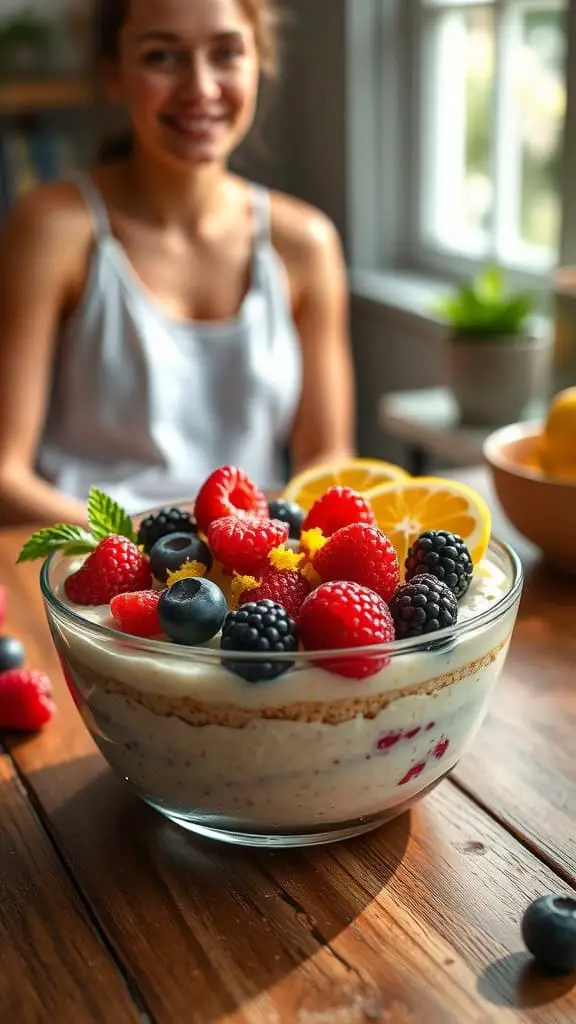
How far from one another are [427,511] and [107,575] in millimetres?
274

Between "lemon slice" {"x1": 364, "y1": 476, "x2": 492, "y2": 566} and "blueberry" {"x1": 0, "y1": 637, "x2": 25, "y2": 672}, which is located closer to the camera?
"lemon slice" {"x1": 364, "y1": 476, "x2": 492, "y2": 566}

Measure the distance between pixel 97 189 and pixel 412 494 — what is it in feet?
4.04

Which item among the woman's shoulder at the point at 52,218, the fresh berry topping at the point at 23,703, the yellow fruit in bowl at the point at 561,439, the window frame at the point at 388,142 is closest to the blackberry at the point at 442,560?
the fresh berry topping at the point at 23,703

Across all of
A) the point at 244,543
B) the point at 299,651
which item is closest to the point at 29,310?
the point at 244,543

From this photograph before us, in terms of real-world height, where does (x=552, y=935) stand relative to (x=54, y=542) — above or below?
below

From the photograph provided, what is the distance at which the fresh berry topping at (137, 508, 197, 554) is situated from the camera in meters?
0.87

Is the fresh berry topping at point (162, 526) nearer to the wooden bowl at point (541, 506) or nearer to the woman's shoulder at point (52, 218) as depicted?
the wooden bowl at point (541, 506)

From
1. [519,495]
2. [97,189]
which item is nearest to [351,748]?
[519,495]

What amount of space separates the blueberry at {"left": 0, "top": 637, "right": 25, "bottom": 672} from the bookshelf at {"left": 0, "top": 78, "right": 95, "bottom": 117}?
2.39 meters

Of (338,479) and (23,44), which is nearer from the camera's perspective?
(338,479)

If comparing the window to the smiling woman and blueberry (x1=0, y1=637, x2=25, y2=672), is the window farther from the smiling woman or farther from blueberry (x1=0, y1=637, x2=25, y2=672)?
blueberry (x1=0, y1=637, x2=25, y2=672)

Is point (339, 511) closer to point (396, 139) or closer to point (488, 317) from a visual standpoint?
point (488, 317)

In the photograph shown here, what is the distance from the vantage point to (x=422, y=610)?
2.29 ft

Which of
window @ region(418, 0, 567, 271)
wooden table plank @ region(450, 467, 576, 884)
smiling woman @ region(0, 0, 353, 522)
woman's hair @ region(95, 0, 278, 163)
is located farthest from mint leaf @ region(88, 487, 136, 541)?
window @ region(418, 0, 567, 271)
